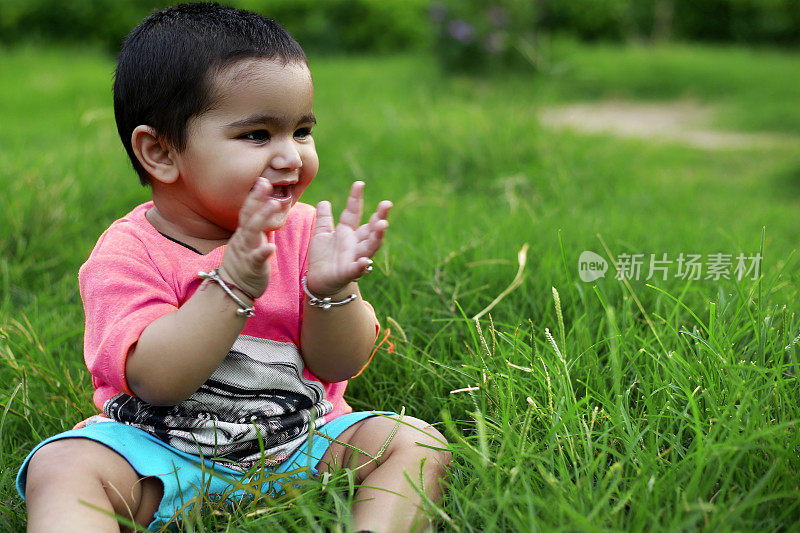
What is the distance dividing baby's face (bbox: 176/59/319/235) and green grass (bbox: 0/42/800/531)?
550 mm

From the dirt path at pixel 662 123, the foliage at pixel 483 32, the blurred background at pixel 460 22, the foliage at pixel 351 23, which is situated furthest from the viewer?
the foliage at pixel 351 23

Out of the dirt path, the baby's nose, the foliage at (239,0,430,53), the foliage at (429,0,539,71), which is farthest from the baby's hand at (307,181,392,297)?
the foliage at (239,0,430,53)

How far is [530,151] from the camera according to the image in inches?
147

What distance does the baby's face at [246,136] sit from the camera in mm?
1422

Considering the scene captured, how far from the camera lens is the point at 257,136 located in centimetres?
146

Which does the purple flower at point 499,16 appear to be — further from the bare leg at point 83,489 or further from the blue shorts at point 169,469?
the bare leg at point 83,489

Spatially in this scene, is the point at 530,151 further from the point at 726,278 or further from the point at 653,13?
the point at 653,13

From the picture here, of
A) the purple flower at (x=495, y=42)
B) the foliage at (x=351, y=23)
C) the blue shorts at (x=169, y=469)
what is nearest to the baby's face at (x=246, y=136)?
the blue shorts at (x=169, y=469)

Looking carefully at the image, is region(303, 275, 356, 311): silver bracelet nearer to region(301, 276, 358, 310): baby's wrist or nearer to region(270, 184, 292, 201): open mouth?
region(301, 276, 358, 310): baby's wrist

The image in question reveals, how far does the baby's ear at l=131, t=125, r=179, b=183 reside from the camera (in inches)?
58.4

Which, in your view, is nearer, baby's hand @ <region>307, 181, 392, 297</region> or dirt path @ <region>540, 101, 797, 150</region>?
baby's hand @ <region>307, 181, 392, 297</region>

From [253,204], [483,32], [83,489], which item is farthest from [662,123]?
[83,489]

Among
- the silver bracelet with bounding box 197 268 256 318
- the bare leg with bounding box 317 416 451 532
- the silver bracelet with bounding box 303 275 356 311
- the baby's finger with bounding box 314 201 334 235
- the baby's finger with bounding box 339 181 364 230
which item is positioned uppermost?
the baby's finger with bounding box 339 181 364 230

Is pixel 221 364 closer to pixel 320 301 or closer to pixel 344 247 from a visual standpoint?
pixel 320 301
